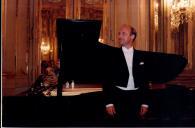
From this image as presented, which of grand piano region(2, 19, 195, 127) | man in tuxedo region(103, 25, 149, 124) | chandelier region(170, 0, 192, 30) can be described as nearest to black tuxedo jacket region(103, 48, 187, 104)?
man in tuxedo region(103, 25, 149, 124)

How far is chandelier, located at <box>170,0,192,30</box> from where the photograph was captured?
5.17 m

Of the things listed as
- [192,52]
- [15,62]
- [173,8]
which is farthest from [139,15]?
[15,62]

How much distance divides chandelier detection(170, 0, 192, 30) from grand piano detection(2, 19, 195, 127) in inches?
66.0

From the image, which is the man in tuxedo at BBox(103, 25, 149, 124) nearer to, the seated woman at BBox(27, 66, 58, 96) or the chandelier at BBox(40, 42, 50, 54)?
the seated woman at BBox(27, 66, 58, 96)

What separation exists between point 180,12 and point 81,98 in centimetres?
249

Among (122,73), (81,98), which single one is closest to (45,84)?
(81,98)

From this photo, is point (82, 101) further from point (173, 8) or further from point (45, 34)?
point (173, 8)

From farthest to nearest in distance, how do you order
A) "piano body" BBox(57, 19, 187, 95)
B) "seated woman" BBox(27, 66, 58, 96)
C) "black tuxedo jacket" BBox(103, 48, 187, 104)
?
"seated woman" BBox(27, 66, 58, 96) < "piano body" BBox(57, 19, 187, 95) < "black tuxedo jacket" BBox(103, 48, 187, 104)

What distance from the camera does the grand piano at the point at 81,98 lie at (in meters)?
3.45

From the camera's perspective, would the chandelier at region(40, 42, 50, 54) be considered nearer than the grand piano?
No

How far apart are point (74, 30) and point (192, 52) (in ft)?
7.60

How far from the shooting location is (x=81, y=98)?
3.58 m

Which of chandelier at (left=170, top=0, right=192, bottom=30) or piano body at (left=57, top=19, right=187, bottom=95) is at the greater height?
chandelier at (left=170, top=0, right=192, bottom=30)

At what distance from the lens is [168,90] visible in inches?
147
